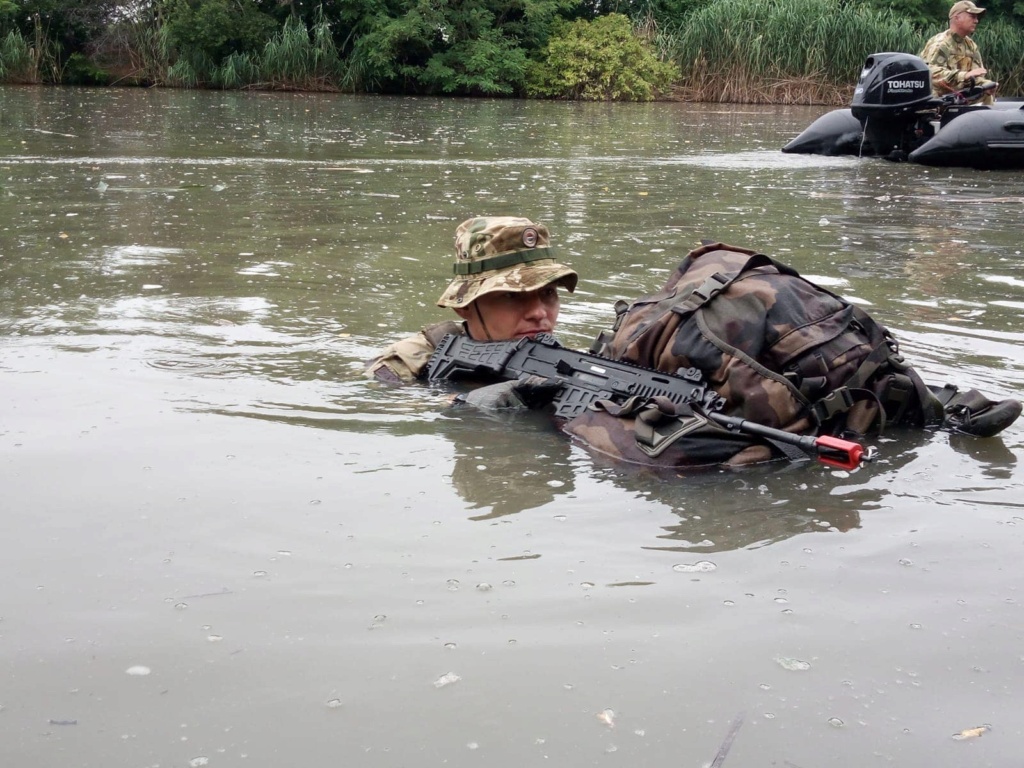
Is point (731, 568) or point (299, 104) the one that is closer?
point (731, 568)

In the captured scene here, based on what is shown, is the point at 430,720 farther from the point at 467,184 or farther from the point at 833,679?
the point at 467,184

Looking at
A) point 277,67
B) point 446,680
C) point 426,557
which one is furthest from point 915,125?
point 277,67

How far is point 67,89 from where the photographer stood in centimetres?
2608

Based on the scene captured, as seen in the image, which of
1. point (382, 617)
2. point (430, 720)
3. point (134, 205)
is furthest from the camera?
point (134, 205)

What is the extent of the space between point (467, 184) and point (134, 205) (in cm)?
317

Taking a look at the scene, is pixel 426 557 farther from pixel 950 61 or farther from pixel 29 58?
pixel 29 58

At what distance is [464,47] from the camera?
29.1 m

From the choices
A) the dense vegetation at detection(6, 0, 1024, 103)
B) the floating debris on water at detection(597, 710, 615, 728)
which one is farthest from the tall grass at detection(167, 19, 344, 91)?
the floating debris on water at detection(597, 710, 615, 728)

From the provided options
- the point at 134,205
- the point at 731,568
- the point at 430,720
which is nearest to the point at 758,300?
the point at 731,568

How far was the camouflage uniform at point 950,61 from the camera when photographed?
13844 mm

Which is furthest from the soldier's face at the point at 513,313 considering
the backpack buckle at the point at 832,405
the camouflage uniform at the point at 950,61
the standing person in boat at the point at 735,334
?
the camouflage uniform at the point at 950,61

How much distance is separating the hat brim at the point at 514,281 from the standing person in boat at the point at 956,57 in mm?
10491

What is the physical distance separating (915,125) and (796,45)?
1379 centimetres

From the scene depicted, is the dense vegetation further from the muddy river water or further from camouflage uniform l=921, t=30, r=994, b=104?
the muddy river water
